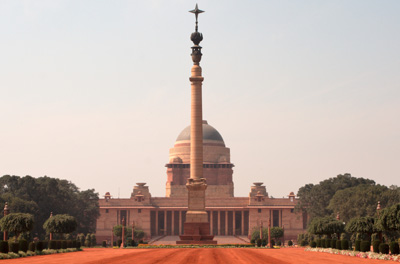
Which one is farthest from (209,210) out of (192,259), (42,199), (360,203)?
(192,259)

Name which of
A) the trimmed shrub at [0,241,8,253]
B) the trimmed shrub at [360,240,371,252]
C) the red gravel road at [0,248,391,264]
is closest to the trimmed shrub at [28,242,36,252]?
the red gravel road at [0,248,391,264]

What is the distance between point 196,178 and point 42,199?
34.4m

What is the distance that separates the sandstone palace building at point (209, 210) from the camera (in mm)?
157375

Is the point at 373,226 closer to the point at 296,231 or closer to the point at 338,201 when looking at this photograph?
the point at 338,201

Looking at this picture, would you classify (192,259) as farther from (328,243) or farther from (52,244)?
(328,243)

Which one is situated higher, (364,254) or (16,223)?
(16,223)

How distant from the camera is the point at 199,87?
9906cm

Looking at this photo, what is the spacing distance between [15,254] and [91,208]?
272ft

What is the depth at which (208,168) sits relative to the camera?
171m

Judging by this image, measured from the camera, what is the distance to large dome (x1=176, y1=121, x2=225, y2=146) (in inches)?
6766

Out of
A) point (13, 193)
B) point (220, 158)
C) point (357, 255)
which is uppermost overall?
point (220, 158)

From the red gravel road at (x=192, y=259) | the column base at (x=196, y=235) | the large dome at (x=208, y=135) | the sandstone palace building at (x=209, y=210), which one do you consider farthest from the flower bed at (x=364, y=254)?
the large dome at (x=208, y=135)

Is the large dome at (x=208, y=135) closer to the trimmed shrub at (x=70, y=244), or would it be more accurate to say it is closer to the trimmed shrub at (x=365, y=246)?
the trimmed shrub at (x=70, y=244)

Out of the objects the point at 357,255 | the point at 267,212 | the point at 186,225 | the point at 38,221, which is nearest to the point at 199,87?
the point at 186,225
